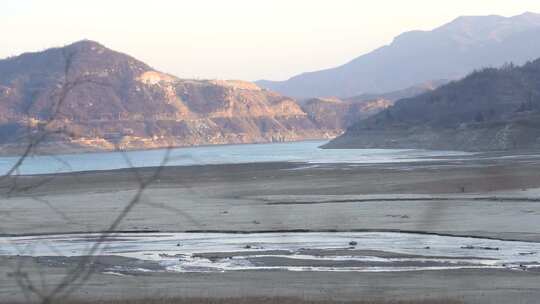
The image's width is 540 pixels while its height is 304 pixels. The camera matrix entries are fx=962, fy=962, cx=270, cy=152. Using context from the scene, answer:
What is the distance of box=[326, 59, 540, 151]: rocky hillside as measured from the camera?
12794 cm

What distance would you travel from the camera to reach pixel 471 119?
161 meters

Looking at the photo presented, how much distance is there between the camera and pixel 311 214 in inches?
1522

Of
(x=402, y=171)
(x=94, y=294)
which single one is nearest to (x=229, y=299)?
(x=94, y=294)

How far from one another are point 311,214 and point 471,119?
12710cm

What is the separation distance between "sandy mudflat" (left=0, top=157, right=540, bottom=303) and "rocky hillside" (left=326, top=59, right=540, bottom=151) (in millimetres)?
52610

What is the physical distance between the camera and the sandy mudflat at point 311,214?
60.0ft

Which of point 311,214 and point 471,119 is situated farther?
point 471,119

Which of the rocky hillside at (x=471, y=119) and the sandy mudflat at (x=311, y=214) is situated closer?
the sandy mudflat at (x=311, y=214)

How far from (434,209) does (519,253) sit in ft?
59.1

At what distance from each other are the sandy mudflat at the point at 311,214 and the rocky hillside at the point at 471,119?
52.6 m

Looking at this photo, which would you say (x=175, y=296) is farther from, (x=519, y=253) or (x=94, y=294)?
(x=519, y=253)

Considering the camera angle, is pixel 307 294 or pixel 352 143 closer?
pixel 307 294

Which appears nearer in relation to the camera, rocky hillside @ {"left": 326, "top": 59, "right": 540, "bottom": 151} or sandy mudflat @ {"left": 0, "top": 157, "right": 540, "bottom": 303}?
sandy mudflat @ {"left": 0, "top": 157, "right": 540, "bottom": 303}

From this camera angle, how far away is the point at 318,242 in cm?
2778
